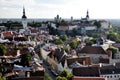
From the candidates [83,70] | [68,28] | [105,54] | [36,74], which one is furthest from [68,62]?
[68,28]

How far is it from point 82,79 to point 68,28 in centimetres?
6404

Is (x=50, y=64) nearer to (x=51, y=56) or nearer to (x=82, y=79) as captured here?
(x=51, y=56)

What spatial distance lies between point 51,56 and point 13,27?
53.0 m

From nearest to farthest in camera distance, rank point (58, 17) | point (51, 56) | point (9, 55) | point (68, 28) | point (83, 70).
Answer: point (83, 70), point (9, 55), point (51, 56), point (68, 28), point (58, 17)

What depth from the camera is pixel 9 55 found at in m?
43.8

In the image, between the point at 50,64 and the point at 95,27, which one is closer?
the point at 50,64

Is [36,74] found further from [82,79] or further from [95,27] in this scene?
[95,27]

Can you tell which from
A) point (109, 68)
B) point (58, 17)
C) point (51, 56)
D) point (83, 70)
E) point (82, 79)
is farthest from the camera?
point (58, 17)

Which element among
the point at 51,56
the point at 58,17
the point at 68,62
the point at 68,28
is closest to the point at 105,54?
the point at 51,56

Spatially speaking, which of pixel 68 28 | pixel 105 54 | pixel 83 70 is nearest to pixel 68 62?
pixel 83 70

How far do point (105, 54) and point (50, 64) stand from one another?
7.84 meters

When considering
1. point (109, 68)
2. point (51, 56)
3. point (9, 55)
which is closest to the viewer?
point (109, 68)

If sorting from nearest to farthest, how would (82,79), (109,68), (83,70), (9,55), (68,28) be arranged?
(82,79) < (83,70) < (109,68) < (9,55) < (68,28)

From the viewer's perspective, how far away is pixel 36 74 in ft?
101
